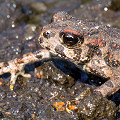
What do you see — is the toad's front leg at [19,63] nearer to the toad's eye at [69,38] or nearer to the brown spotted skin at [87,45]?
the brown spotted skin at [87,45]

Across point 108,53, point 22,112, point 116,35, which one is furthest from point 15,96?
point 116,35

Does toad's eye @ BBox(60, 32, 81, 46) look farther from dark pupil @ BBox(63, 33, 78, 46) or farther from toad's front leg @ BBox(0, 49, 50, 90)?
toad's front leg @ BBox(0, 49, 50, 90)

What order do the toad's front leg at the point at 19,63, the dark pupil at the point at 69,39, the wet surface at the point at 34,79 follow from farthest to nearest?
the toad's front leg at the point at 19,63 → the wet surface at the point at 34,79 → the dark pupil at the point at 69,39

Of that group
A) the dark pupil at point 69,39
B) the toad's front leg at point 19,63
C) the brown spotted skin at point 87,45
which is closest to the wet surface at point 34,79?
the toad's front leg at point 19,63

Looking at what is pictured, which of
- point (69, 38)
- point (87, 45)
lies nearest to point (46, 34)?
point (69, 38)

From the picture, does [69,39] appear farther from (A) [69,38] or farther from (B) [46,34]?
(B) [46,34]

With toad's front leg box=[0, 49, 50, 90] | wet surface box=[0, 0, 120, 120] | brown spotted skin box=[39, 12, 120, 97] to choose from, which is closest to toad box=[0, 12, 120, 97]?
brown spotted skin box=[39, 12, 120, 97]

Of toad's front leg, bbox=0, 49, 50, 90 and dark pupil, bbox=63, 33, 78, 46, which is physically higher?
dark pupil, bbox=63, 33, 78, 46
